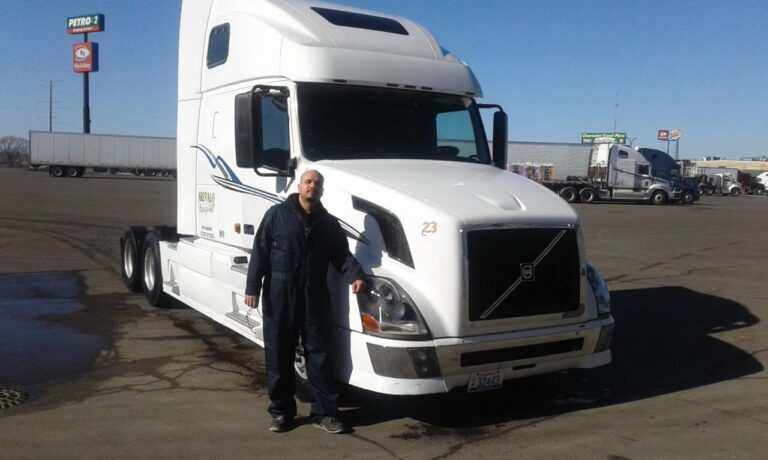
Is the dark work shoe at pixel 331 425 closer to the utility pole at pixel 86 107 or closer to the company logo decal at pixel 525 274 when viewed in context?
the company logo decal at pixel 525 274

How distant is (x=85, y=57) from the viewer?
273 feet

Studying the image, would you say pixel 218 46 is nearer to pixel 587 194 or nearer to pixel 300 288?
pixel 300 288

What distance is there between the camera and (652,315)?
10.3 meters

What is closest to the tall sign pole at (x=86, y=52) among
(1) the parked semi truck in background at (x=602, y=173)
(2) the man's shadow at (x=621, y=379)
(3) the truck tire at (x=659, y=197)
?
(1) the parked semi truck in background at (x=602, y=173)

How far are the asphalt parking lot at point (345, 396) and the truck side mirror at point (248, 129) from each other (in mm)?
2046

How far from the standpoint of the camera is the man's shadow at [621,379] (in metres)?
6.00

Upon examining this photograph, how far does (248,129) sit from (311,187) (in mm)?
1232

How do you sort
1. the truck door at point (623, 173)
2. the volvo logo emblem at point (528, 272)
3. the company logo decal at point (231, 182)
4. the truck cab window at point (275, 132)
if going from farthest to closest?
the truck door at point (623, 173) → the truck cab window at point (275, 132) → the company logo decal at point (231, 182) → the volvo logo emblem at point (528, 272)

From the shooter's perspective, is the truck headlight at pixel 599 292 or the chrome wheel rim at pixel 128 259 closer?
the truck headlight at pixel 599 292

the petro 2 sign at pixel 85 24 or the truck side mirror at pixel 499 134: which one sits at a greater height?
the petro 2 sign at pixel 85 24

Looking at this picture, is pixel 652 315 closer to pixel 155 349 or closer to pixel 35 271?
pixel 155 349

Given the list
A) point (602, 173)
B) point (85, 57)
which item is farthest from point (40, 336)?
point (85, 57)

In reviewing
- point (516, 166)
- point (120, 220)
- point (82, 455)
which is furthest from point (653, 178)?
point (82, 455)

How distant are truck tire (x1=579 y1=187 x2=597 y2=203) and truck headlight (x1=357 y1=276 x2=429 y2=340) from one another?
40.6 metres
